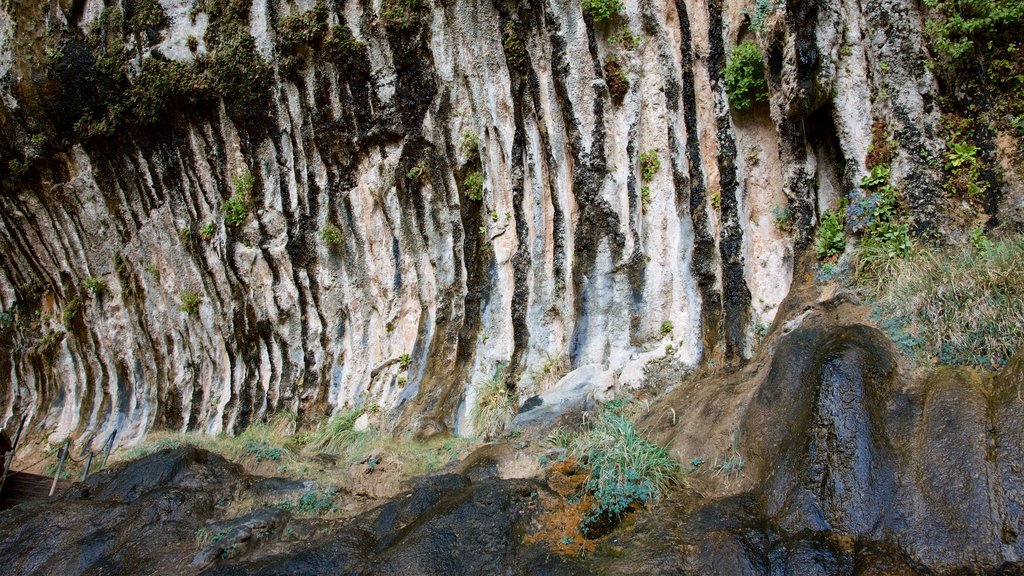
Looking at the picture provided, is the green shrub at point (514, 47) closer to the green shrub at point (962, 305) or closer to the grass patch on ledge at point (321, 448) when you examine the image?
the grass patch on ledge at point (321, 448)

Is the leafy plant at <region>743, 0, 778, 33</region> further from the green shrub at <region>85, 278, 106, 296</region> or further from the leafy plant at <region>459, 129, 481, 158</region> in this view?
the green shrub at <region>85, 278, 106, 296</region>

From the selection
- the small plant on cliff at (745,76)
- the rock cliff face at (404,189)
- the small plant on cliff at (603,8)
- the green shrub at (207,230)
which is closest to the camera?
the rock cliff face at (404,189)

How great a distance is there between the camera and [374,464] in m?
6.99

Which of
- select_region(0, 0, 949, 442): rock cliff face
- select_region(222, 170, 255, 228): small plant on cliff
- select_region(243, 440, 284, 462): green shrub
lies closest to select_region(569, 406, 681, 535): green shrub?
select_region(0, 0, 949, 442): rock cliff face

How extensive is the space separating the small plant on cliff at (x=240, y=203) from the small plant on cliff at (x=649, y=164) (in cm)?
610

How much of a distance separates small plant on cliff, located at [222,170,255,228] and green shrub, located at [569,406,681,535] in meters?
6.90

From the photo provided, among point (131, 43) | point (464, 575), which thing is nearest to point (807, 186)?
point (464, 575)

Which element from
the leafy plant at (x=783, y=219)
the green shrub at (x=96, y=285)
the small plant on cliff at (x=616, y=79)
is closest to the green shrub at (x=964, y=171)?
the leafy plant at (x=783, y=219)

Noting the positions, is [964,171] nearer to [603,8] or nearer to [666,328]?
[666,328]

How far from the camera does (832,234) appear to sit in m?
6.13

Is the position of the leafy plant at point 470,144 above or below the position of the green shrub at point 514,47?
below

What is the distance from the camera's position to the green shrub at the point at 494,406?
24.9 feet

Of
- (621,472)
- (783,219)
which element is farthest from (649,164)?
(621,472)

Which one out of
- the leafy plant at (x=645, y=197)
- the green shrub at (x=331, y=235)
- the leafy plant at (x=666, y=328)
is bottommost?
the leafy plant at (x=666, y=328)
